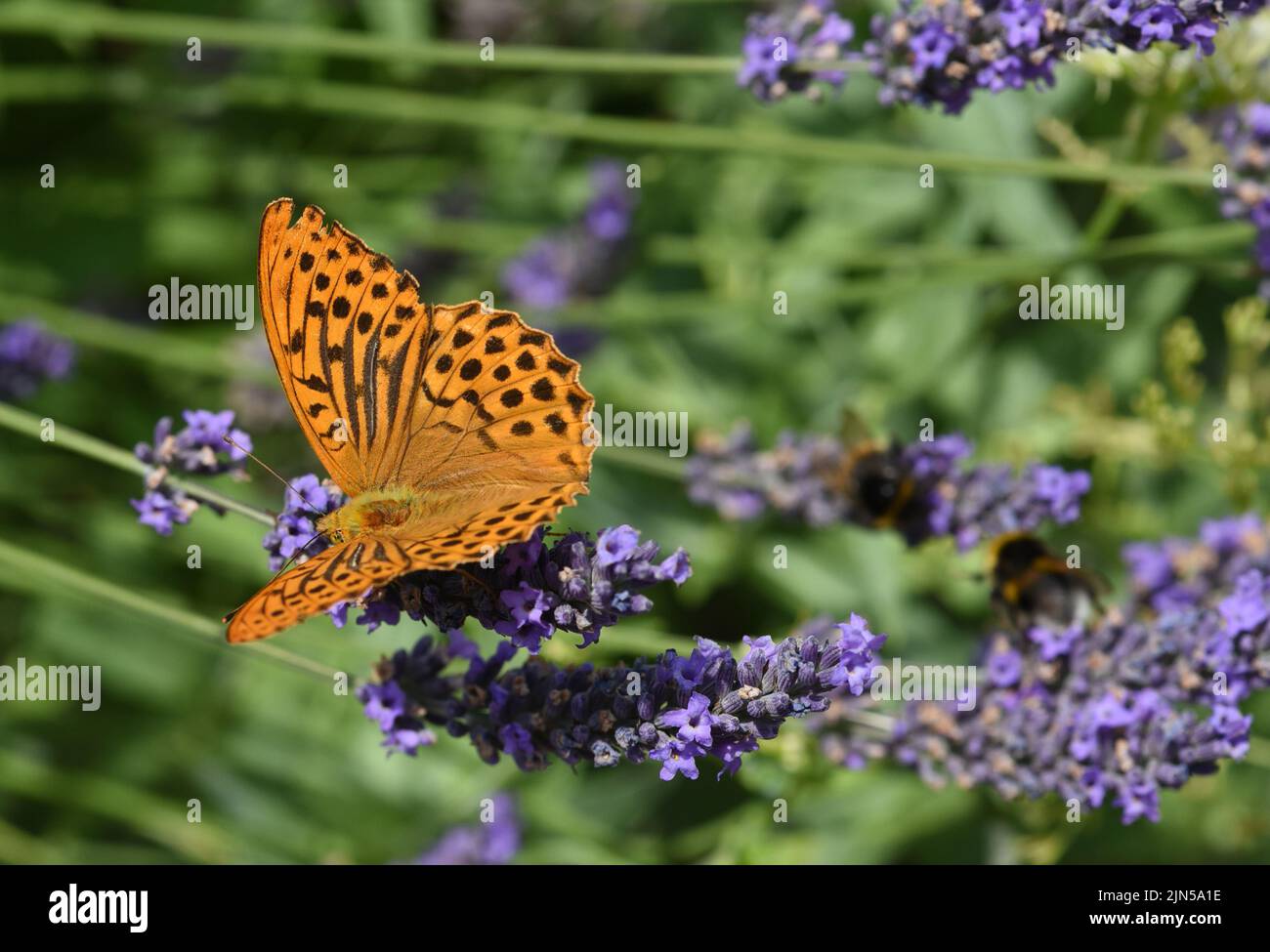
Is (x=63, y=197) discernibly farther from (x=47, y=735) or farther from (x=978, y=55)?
(x=978, y=55)

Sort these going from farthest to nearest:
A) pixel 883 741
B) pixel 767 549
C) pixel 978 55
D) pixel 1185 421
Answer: pixel 767 549, pixel 1185 421, pixel 883 741, pixel 978 55

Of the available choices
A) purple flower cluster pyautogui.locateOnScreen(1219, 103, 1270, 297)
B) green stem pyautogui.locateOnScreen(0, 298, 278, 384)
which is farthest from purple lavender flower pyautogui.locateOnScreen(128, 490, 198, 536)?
purple flower cluster pyautogui.locateOnScreen(1219, 103, 1270, 297)

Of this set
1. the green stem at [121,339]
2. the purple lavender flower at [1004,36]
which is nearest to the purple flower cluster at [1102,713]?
the purple lavender flower at [1004,36]

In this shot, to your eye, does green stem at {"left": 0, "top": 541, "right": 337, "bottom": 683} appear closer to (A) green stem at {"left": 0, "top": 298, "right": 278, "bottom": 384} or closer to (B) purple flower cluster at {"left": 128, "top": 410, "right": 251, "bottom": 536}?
(B) purple flower cluster at {"left": 128, "top": 410, "right": 251, "bottom": 536}

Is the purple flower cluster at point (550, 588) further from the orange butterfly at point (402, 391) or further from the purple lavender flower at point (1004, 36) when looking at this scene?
the purple lavender flower at point (1004, 36)

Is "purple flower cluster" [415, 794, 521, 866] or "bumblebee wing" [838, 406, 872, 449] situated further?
"purple flower cluster" [415, 794, 521, 866]

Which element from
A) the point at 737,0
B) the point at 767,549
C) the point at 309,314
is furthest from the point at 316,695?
the point at 737,0
